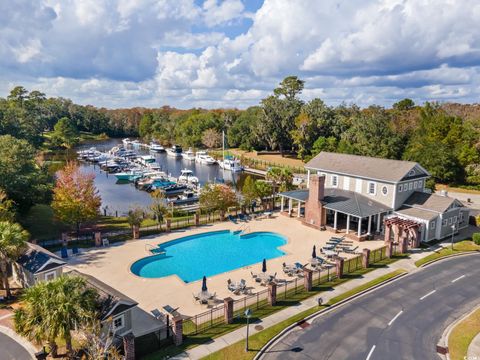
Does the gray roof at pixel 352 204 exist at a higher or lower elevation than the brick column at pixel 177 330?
higher

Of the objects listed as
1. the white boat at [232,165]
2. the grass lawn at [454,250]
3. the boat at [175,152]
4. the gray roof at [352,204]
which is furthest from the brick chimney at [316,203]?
the boat at [175,152]

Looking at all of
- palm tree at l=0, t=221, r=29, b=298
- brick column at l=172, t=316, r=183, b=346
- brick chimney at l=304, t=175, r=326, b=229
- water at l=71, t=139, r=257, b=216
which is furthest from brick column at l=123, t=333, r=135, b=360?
water at l=71, t=139, r=257, b=216

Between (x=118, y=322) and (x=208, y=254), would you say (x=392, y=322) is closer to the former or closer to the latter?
(x=118, y=322)

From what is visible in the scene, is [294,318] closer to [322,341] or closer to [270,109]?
[322,341]

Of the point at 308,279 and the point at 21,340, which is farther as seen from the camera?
the point at 308,279

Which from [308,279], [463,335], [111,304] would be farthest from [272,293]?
[463,335]

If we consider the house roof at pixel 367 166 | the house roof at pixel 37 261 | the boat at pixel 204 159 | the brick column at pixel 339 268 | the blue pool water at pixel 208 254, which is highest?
the house roof at pixel 367 166

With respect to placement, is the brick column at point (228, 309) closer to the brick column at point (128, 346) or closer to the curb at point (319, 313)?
the curb at point (319, 313)
